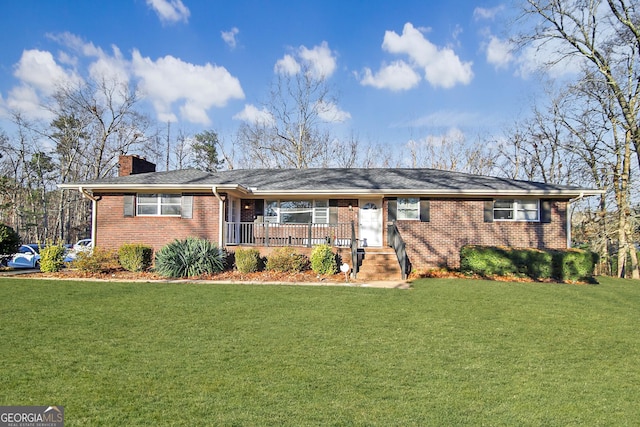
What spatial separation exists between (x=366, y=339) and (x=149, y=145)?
107 feet

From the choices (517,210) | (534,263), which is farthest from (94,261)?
(517,210)

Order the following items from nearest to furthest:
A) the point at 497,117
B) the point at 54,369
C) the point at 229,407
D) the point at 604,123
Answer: the point at 229,407
the point at 54,369
the point at 604,123
the point at 497,117

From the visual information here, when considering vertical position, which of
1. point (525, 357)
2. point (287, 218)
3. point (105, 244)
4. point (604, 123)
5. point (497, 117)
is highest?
point (497, 117)

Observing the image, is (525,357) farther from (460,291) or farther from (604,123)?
(604,123)

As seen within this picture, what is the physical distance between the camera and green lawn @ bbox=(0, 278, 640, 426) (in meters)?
3.52

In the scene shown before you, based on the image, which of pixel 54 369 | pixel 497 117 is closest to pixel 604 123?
pixel 497 117

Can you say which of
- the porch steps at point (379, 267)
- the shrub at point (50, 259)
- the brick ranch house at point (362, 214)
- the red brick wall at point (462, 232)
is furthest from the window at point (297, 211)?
the shrub at point (50, 259)

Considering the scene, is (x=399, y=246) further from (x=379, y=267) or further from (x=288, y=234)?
(x=288, y=234)

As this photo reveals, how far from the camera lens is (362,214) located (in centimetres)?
1582

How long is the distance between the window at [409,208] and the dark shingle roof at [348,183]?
1.90 feet

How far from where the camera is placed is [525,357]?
5125 mm

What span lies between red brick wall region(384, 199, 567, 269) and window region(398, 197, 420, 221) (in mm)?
255

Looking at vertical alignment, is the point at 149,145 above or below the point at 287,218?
above

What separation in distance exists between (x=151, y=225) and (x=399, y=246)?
344 inches
